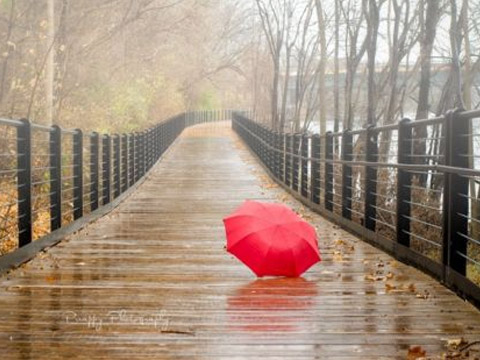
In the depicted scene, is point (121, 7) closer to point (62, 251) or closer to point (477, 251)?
point (477, 251)

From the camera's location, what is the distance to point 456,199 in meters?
5.49

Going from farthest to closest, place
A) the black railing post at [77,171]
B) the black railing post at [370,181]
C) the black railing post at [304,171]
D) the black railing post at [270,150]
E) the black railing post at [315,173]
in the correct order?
the black railing post at [270,150] < the black railing post at [304,171] < the black railing post at [315,173] < the black railing post at [77,171] < the black railing post at [370,181]

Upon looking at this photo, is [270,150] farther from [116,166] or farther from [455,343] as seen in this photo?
[455,343]

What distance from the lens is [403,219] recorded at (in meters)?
7.16

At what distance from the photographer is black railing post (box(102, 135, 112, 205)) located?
1269 cm

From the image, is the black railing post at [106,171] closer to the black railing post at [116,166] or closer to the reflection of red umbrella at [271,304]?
the black railing post at [116,166]

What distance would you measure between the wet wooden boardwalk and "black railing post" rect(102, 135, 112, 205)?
3.65m

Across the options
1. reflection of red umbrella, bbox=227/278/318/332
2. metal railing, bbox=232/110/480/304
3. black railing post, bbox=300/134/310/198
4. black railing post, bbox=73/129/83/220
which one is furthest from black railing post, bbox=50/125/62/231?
black railing post, bbox=300/134/310/198

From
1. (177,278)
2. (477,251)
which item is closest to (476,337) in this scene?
(177,278)

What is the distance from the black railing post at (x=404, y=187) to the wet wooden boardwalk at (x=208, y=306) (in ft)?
1.04

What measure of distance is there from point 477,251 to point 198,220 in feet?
27.2

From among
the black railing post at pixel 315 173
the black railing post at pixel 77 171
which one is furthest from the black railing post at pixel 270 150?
the black railing post at pixel 77 171

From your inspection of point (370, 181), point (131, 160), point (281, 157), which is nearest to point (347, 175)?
point (370, 181)

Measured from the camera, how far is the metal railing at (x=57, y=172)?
23.1 feet
